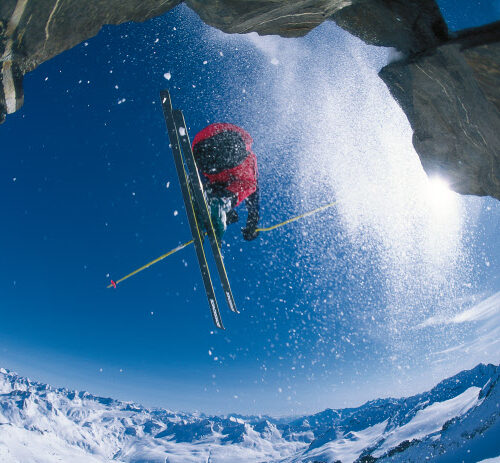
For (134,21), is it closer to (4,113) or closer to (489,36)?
(4,113)

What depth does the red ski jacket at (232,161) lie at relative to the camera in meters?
6.72

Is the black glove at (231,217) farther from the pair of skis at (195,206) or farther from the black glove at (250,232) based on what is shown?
the pair of skis at (195,206)

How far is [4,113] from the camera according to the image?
477cm

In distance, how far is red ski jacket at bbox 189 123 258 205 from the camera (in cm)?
672

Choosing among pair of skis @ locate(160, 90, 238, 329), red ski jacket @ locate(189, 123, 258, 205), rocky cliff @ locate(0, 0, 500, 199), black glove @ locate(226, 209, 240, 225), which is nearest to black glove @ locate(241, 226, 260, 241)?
black glove @ locate(226, 209, 240, 225)

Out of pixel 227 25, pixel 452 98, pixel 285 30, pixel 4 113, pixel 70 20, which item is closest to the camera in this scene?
pixel 4 113

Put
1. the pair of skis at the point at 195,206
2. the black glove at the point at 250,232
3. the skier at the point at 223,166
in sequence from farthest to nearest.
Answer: the black glove at the point at 250,232, the skier at the point at 223,166, the pair of skis at the point at 195,206

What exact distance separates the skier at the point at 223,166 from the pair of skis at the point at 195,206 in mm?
300

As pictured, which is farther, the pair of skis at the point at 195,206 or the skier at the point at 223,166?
the skier at the point at 223,166

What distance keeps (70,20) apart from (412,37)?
19.8ft

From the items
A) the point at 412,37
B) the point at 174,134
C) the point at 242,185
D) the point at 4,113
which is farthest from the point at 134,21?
the point at 412,37

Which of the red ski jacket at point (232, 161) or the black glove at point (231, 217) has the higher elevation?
the red ski jacket at point (232, 161)

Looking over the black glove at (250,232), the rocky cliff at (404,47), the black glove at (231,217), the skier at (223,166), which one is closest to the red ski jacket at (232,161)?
the skier at (223,166)

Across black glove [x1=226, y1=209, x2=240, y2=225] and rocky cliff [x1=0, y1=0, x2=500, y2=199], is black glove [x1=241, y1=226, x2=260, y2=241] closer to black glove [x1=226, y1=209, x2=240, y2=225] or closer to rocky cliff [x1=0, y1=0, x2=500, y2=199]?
black glove [x1=226, y1=209, x2=240, y2=225]
